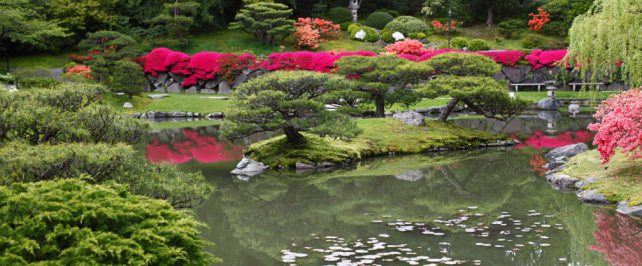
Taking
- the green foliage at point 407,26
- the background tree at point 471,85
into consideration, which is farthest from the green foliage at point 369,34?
the background tree at point 471,85

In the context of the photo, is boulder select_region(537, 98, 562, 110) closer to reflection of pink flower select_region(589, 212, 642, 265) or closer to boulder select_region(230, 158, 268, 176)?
boulder select_region(230, 158, 268, 176)

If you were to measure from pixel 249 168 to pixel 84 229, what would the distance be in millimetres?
8021

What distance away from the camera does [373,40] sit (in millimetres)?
34562

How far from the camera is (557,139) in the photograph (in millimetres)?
15586

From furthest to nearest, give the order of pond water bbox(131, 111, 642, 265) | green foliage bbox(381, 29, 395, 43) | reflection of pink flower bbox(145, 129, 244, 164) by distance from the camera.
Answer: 1. green foliage bbox(381, 29, 395, 43)
2. reflection of pink flower bbox(145, 129, 244, 164)
3. pond water bbox(131, 111, 642, 265)

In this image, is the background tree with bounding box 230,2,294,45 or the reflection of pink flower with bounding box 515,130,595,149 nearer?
the reflection of pink flower with bounding box 515,130,595,149

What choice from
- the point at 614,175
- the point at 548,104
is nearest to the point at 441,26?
the point at 548,104

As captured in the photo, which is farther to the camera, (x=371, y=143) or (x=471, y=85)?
(x=471, y=85)

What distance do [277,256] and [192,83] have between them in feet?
77.2

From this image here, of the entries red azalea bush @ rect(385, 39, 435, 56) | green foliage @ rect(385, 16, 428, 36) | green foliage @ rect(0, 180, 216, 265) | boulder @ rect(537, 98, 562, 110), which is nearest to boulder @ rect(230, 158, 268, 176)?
green foliage @ rect(0, 180, 216, 265)

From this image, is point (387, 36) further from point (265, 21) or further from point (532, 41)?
point (532, 41)

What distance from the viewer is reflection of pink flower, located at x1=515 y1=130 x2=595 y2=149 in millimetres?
14692

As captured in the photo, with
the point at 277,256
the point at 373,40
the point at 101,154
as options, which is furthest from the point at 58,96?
the point at 373,40

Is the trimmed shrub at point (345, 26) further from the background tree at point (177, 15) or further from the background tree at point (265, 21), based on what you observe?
the background tree at point (177, 15)
